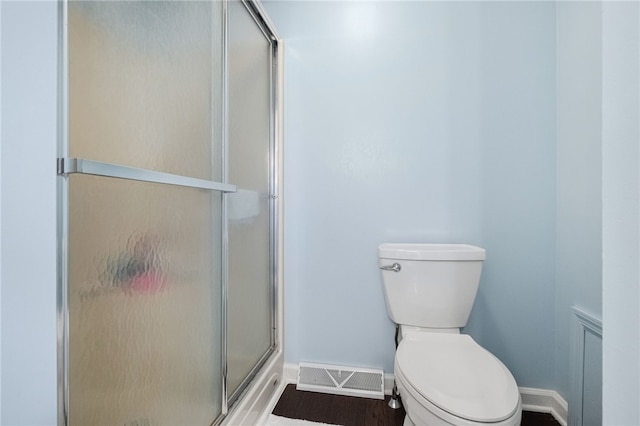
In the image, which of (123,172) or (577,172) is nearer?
(123,172)

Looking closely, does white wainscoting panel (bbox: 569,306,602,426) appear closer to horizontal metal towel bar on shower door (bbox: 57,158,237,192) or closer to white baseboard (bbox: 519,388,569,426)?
white baseboard (bbox: 519,388,569,426)

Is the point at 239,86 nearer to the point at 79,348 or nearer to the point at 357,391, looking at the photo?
the point at 79,348

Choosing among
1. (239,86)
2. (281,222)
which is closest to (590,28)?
(239,86)

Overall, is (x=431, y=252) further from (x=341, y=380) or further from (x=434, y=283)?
(x=341, y=380)

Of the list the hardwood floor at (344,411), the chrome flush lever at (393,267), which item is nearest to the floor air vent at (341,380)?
the hardwood floor at (344,411)

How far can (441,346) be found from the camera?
1.19m

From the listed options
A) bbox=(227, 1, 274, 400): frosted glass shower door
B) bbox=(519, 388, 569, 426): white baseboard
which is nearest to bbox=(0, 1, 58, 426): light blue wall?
bbox=(227, 1, 274, 400): frosted glass shower door

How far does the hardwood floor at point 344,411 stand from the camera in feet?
4.46

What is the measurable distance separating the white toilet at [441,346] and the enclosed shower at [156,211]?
63 cm

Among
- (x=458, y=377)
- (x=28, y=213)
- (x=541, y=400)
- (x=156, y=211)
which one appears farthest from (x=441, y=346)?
(x=28, y=213)

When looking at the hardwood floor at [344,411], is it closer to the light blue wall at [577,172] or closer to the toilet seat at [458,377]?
the light blue wall at [577,172]

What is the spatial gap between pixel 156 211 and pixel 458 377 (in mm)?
999

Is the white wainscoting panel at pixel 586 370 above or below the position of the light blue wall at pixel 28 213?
below

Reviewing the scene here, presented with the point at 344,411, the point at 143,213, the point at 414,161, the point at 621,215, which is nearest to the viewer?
the point at 621,215
